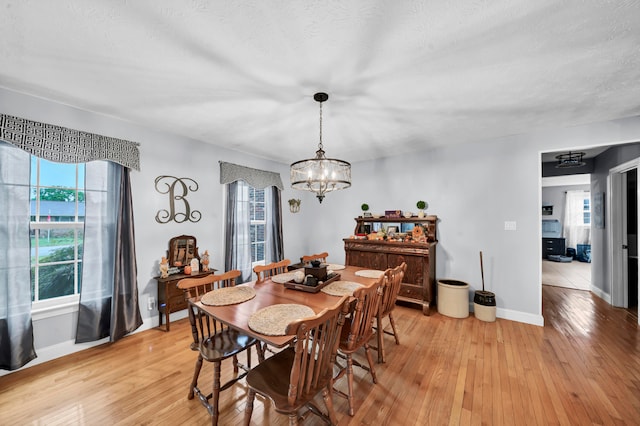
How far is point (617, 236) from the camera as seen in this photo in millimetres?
3496

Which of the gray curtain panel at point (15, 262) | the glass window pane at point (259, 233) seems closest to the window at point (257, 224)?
the glass window pane at point (259, 233)

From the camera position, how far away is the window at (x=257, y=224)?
4.22 m

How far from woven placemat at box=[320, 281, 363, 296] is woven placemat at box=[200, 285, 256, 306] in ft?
2.09

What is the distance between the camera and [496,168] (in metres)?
3.34

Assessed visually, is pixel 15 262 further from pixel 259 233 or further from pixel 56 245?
pixel 259 233

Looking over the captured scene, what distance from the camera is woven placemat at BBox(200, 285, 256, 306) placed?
69.3 inches

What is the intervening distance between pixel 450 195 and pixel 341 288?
2555mm

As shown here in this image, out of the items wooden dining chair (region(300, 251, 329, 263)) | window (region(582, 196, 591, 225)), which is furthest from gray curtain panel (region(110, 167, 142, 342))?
window (region(582, 196, 591, 225))

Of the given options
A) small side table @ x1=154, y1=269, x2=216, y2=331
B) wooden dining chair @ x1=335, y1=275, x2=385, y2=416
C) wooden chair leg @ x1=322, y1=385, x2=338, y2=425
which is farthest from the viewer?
→ small side table @ x1=154, y1=269, x2=216, y2=331

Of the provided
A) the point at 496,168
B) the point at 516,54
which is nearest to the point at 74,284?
the point at 516,54

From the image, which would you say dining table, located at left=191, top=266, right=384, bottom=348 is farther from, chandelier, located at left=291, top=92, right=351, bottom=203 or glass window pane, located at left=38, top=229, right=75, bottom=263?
glass window pane, located at left=38, top=229, right=75, bottom=263

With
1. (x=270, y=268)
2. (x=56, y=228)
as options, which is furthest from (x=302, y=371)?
(x=56, y=228)

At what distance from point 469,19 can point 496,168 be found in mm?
2650

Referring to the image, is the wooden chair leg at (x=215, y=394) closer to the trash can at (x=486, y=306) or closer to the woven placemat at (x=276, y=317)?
the woven placemat at (x=276, y=317)
